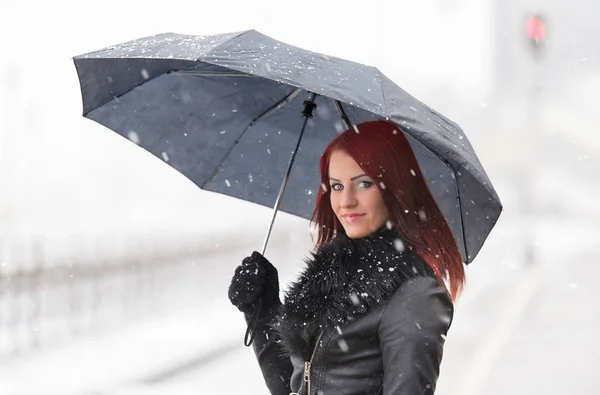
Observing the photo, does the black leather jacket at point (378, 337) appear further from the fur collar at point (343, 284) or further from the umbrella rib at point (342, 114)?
the umbrella rib at point (342, 114)

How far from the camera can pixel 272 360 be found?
286 centimetres

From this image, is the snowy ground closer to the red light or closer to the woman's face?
the woman's face

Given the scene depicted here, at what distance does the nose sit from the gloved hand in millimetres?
381

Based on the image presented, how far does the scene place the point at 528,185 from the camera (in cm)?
2853

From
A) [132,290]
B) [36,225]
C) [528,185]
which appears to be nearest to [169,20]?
[36,225]

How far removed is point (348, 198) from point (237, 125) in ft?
3.14

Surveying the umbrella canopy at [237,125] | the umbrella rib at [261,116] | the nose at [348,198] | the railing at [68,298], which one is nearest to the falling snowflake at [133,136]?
the umbrella canopy at [237,125]

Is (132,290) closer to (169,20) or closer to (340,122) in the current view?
(340,122)

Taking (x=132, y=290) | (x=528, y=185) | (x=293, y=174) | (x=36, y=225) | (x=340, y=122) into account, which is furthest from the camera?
(x=36, y=225)

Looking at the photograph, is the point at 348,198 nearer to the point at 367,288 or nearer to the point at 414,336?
the point at 367,288

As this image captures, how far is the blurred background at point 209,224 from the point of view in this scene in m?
8.82

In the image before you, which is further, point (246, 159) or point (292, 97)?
point (246, 159)

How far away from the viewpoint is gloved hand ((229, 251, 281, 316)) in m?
2.80

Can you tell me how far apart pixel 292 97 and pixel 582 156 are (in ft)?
483
